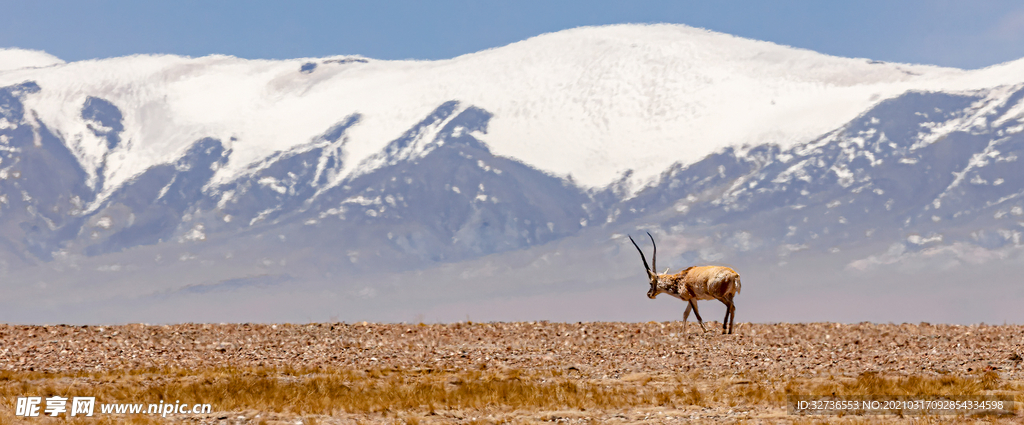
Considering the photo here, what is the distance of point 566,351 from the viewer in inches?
1067

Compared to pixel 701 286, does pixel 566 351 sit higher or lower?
lower

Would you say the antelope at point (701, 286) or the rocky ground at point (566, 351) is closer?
the rocky ground at point (566, 351)

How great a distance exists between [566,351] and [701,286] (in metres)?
6.17

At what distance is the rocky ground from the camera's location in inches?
869

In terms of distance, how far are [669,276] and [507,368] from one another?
10.2 metres

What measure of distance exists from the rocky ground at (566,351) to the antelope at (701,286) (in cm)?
103

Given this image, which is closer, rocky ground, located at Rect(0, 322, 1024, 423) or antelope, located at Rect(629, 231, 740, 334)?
rocky ground, located at Rect(0, 322, 1024, 423)

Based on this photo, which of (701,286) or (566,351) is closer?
(566,351)

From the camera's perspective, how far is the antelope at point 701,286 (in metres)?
30.2

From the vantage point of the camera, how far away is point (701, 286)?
30516mm

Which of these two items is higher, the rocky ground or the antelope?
the antelope

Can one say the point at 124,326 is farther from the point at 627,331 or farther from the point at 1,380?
the point at 627,331

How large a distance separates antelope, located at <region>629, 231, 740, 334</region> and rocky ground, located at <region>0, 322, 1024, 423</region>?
1.03 metres

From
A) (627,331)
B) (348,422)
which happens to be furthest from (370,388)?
(627,331)
